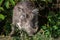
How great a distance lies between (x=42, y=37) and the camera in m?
7.30

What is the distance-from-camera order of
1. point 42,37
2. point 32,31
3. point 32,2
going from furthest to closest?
1. point 32,2
2. point 32,31
3. point 42,37

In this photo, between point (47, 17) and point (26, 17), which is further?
point (47, 17)

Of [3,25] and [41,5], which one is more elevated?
[41,5]

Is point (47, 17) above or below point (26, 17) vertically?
below

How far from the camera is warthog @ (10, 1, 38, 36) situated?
812cm

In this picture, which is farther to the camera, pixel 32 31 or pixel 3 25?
pixel 3 25

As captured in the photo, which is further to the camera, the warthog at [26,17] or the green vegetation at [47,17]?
the green vegetation at [47,17]

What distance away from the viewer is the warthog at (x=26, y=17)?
320 inches

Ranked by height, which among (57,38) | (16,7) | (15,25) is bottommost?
(57,38)

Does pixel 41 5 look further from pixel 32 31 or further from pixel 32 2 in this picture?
pixel 32 31

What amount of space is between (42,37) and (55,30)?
3.92 feet

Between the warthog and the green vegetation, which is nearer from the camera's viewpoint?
the warthog

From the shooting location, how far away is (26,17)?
8195mm

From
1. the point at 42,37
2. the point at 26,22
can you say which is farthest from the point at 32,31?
the point at 42,37
